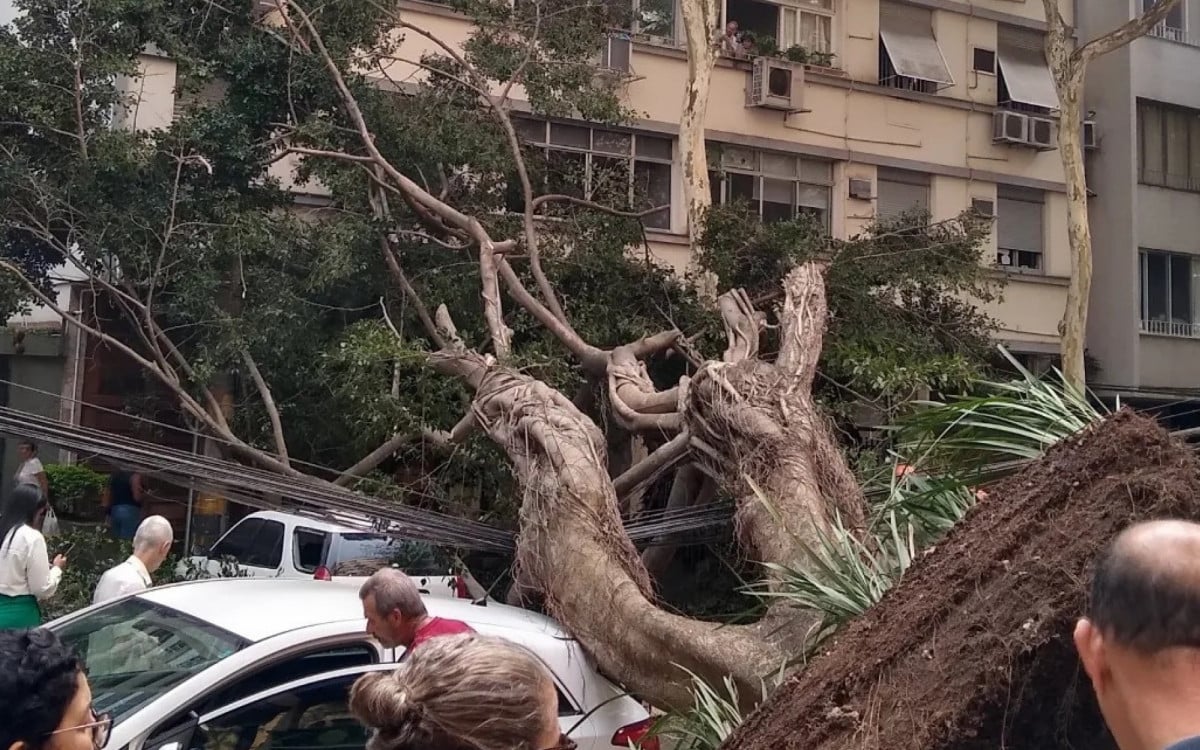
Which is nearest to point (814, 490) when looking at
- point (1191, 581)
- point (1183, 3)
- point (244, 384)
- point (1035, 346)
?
point (1191, 581)

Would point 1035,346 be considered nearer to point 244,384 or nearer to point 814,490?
point 244,384

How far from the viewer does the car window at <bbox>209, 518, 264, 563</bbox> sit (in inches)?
443

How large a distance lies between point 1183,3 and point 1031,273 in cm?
695

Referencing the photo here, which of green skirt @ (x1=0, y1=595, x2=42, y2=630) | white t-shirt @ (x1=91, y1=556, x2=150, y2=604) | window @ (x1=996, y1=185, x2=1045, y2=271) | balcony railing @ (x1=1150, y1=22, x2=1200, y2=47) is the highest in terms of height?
balcony railing @ (x1=1150, y1=22, x2=1200, y2=47)

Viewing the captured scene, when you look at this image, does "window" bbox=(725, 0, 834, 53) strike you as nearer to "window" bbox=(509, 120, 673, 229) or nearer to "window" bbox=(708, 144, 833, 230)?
"window" bbox=(708, 144, 833, 230)

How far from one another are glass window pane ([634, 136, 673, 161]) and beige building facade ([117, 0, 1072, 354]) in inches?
0.8

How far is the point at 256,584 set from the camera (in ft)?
19.4

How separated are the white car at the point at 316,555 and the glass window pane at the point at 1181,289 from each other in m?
17.7

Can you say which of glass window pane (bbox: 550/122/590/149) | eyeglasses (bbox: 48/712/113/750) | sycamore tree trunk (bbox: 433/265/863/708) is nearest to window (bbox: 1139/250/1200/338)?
glass window pane (bbox: 550/122/590/149)

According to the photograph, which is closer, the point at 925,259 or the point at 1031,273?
the point at 925,259

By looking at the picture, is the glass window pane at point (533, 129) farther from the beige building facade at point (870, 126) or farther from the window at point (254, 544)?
the window at point (254, 544)

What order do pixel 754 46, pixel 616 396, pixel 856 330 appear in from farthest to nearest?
pixel 754 46 < pixel 856 330 < pixel 616 396

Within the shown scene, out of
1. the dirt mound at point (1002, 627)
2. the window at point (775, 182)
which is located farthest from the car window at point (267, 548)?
the window at point (775, 182)

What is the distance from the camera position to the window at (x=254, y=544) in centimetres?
1088
